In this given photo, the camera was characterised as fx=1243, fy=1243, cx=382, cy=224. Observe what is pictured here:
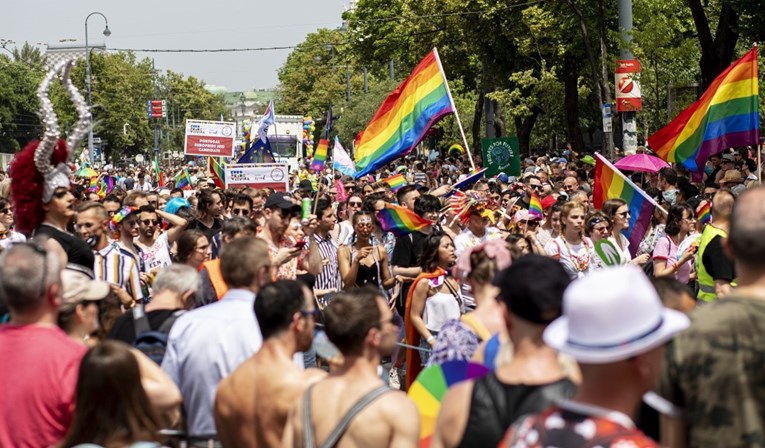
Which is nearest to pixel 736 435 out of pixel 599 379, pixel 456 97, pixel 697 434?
pixel 697 434

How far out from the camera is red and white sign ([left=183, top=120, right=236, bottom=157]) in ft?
85.4

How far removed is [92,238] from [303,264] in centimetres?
196

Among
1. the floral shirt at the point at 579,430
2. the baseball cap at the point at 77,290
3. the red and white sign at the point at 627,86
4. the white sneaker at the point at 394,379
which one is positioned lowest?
the white sneaker at the point at 394,379

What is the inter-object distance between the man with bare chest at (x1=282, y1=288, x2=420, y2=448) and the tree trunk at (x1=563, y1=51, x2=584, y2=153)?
32172 mm

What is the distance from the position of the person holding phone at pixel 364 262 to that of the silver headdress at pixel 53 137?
272 centimetres

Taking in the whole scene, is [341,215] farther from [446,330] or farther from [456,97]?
[456,97]

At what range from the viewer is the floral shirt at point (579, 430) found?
3066mm

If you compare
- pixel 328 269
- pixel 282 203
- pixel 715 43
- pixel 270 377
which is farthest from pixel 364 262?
pixel 715 43

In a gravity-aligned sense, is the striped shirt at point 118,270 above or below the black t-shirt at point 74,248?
below

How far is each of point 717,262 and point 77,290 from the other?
418 centimetres

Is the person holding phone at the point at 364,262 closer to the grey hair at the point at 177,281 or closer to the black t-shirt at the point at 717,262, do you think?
the black t-shirt at the point at 717,262

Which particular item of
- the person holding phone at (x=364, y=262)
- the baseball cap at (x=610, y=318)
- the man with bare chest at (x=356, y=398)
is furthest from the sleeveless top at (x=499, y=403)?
the person holding phone at (x=364, y=262)

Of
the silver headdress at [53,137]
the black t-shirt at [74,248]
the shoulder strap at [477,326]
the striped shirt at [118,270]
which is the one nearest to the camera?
the shoulder strap at [477,326]

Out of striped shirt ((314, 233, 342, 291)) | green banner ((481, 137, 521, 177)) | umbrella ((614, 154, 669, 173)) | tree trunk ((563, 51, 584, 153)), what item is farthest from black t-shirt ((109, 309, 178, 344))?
tree trunk ((563, 51, 584, 153))
